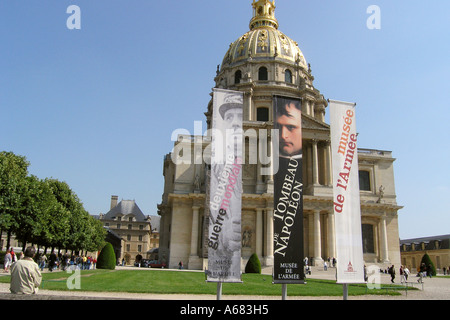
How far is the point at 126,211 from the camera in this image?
101 metres

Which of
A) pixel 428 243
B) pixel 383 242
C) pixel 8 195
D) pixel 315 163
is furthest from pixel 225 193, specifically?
pixel 428 243

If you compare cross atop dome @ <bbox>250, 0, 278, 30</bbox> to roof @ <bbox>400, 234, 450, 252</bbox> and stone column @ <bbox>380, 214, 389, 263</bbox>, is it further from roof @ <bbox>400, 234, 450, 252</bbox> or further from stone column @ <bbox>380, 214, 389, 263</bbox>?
roof @ <bbox>400, 234, 450, 252</bbox>

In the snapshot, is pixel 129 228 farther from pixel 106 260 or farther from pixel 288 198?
pixel 288 198

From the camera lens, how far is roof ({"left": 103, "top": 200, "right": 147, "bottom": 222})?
99.9 m

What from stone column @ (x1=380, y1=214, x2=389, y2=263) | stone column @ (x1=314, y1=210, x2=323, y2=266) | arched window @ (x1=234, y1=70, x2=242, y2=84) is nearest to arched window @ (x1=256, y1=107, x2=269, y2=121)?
arched window @ (x1=234, y1=70, x2=242, y2=84)

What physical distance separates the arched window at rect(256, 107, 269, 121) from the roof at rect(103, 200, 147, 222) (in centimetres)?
Answer: 5029

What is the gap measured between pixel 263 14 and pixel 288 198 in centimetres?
7347

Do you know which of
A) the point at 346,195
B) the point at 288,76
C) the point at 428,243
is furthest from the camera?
the point at 428,243

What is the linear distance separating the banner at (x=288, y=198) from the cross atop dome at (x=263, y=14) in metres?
68.4
